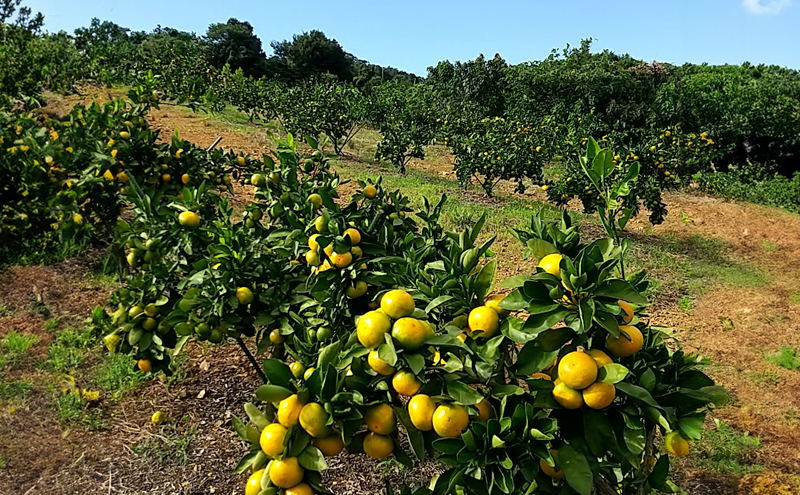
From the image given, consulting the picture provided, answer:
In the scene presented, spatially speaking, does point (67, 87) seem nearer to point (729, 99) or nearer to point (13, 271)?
point (13, 271)

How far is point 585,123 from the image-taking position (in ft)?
34.9

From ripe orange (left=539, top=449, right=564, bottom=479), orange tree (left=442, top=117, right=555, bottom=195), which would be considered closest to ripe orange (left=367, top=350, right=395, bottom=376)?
ripe orange (left=539, top=449, right=564, bottom=479)

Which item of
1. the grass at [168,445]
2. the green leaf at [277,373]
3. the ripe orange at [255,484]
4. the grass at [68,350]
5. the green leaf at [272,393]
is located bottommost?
the grass at [168,445]

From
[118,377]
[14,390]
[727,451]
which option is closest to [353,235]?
[118,377]

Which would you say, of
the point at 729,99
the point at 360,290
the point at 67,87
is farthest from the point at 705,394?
the point at 729,99

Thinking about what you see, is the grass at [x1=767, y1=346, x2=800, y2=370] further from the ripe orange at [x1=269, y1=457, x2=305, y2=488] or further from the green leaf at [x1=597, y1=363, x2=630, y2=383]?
the ripe orange at [x1=269, y1=457, x2=305, y2=488]

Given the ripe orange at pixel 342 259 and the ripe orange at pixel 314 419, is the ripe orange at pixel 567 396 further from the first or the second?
the ripe orange at pixel 342 259

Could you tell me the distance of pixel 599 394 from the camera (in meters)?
0.91

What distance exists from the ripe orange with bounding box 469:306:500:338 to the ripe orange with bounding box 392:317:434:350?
11cm

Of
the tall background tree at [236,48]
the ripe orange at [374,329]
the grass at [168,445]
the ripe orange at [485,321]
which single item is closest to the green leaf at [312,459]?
the ripe orange at [374,329]

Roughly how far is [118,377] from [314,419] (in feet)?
6.83

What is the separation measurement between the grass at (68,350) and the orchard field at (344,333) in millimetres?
14

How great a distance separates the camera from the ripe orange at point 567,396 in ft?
3.10

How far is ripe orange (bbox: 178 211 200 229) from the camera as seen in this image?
5.95ft
